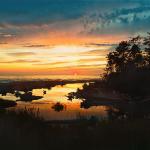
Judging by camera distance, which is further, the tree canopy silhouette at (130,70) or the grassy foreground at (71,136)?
the tree canopy silhouette at (130,70)

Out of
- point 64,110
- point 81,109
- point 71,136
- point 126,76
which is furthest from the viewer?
point 126,76

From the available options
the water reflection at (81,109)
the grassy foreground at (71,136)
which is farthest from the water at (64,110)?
the grassy foreground at (71,136)

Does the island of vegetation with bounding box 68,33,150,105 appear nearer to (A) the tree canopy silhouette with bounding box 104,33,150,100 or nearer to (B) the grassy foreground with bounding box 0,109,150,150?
(A) the tree canopy silhouette with bounding box 104,33,150,100

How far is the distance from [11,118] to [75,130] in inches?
124

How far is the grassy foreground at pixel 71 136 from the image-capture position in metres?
14.6

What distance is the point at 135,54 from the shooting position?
9294 centimetres

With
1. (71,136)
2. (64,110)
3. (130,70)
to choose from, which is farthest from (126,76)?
(71,136)

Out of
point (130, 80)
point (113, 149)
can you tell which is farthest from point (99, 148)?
point (130, 80)

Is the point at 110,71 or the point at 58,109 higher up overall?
the point at 110,71

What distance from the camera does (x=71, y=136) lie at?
51.4 feet

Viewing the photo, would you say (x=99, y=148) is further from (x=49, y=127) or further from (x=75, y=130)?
(x=49, y=127)

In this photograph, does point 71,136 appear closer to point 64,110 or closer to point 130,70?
point 64,110

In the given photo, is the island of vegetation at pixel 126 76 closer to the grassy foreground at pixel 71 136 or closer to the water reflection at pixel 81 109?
the water reflection at pixel 81 109

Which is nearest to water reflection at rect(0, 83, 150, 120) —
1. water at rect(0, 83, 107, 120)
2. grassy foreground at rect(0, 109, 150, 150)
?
water at rect(0, 83, 107, 120)
